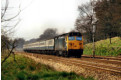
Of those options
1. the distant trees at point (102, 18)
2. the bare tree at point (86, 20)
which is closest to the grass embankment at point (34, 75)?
the distant trees at point (102, 18)

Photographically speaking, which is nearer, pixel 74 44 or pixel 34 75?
pixel 34 75

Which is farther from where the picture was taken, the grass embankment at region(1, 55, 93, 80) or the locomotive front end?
the locomotive front end

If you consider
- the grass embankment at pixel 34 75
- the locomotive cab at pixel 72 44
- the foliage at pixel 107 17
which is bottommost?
the grass embankment at pixel 34 75

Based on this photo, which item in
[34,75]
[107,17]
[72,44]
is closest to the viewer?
[34,75]

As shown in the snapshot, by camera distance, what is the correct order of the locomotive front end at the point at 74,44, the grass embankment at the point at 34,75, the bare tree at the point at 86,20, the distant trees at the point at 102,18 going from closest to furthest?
the grass embankment at the point at 34,75 < the locomotive front end at the point at 74,44 < the distant trees at the point at 102,18 < the bare tree at the point at 86,20

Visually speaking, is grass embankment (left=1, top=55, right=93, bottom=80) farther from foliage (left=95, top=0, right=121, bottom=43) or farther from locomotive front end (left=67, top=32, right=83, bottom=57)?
foliage (left=95, top=0, right=121, bottom=43)

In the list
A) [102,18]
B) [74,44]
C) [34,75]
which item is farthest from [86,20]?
[34,75]

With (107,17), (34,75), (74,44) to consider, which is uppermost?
(107,17)

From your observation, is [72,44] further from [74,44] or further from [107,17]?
[107,17]

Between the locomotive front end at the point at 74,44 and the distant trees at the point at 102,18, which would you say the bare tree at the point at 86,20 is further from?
the locomotive front end at the point at 74,44

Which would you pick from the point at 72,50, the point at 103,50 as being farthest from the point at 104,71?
the point at 103,50

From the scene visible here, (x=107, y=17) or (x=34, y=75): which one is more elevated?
(x=107, y=17)

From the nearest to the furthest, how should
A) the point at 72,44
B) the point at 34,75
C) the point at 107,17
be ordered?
1. the point at 34,75
2. the point at 72,44
3. the point at 107,17

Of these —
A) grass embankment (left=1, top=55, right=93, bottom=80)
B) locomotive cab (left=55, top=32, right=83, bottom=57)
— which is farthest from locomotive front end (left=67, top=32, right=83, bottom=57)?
grass embankment (left=1, top=55, right=93, bottom=80)
